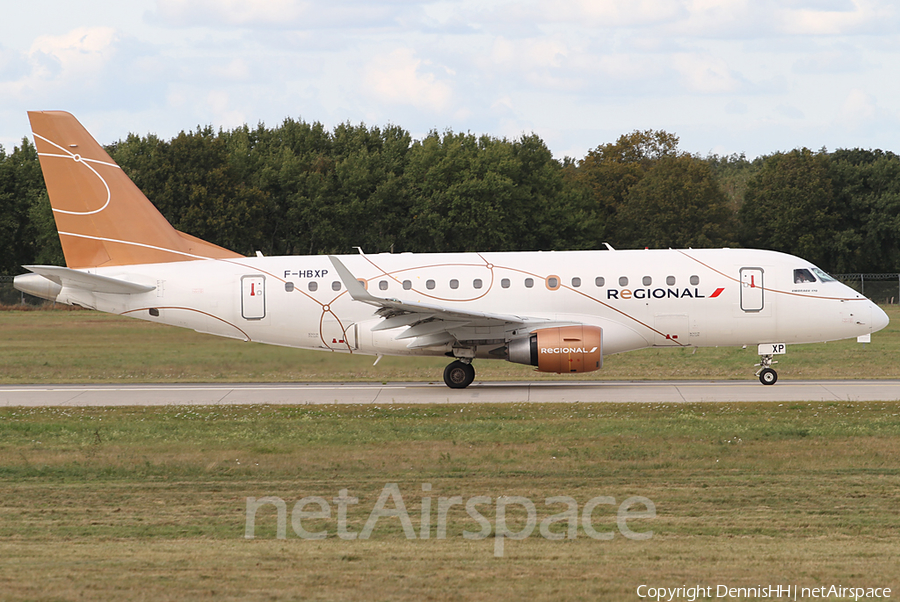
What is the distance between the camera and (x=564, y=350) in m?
23.7

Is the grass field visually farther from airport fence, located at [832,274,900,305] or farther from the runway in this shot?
airport fence, located at [832,274,900,305]

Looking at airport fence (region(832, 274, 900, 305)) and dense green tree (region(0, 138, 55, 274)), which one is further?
dense green tree (region(0, 138, 55, 274))

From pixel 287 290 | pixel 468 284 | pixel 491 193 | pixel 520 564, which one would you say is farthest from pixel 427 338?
pixel 491 193

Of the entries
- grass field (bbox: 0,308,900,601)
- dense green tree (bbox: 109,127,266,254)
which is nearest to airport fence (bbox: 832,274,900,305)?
dense green tree (bbox: 109,127,266,254)

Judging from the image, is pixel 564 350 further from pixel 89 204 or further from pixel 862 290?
pixel 862 290

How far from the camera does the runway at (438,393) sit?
75.2 ft

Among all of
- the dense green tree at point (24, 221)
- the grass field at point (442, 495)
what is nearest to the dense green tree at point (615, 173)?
the dense green tree at point (24, 221)

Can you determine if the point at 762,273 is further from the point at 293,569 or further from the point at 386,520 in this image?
the point at 293,569

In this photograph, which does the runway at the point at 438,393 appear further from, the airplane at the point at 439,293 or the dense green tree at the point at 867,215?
the dense green tree at the point at 867,215

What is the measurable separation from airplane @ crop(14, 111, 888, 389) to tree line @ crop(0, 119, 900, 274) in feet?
137

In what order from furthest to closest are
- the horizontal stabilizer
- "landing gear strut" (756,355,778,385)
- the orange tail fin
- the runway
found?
the orange tail fin
"landing gear strut" (756,355,778,385)
the horizontal stabilizer
the runway

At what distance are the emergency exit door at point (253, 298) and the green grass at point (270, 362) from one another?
3.56ft

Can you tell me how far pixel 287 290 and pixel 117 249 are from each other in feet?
15.3

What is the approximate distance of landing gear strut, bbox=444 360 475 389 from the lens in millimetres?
25750
